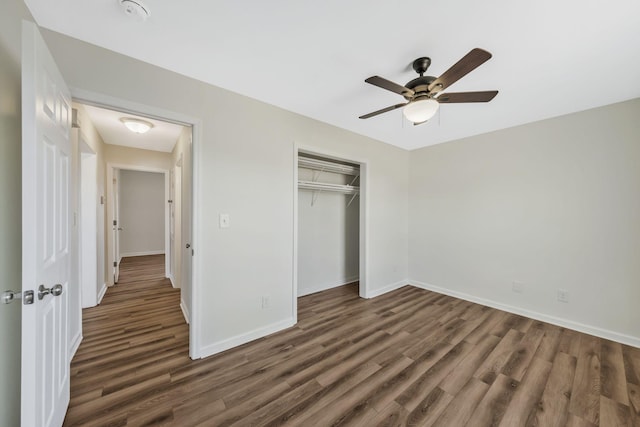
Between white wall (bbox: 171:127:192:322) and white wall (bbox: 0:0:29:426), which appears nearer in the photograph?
white wall (bbox: 0:0:29:426)

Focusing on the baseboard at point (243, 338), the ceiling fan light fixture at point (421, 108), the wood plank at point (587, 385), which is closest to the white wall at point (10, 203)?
the baseboard at point (243, 338)

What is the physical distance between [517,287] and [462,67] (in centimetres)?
298

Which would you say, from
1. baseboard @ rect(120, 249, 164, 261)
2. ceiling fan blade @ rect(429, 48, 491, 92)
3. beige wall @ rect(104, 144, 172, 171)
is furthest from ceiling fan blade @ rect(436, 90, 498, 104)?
baseboard @ rect(120, 249, 164, 261)

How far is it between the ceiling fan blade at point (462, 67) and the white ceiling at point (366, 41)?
228mm

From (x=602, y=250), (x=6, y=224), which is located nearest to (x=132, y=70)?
(x=6, y=224)

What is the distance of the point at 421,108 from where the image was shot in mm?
1738

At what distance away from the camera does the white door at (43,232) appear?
3.16 ft

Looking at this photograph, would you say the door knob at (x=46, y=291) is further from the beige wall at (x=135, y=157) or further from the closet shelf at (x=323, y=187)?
the beige wall at (x=135, y=157)

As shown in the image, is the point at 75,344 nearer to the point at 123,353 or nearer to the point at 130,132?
the point at 123,353

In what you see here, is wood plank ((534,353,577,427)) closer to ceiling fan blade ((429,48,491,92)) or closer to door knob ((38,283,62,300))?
ceiling fan blade ((429,48,491,92))

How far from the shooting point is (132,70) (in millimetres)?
1771

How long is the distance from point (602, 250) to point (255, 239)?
12.1ft

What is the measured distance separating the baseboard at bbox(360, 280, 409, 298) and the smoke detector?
3637 mm

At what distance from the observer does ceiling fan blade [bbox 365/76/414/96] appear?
1.60 meters
